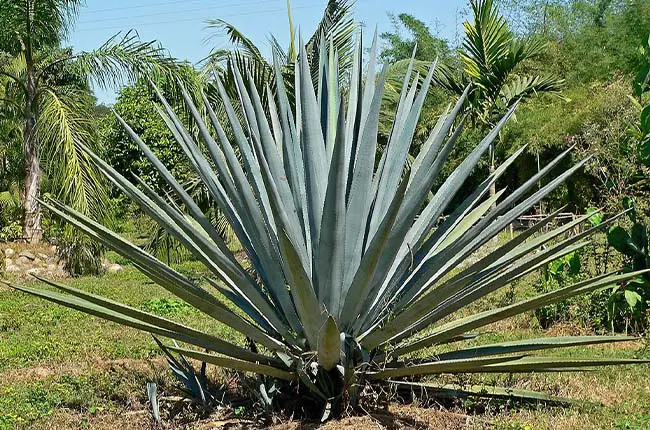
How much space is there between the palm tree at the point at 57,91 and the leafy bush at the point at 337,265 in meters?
9.37

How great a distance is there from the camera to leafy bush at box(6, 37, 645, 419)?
3771 mm

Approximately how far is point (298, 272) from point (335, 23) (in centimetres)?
837

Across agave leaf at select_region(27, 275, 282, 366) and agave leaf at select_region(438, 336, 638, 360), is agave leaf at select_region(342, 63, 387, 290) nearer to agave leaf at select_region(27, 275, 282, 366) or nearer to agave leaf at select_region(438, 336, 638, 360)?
agave leaf at select_region(27, 275, 282, 366)

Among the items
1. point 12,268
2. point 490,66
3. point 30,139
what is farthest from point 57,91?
point 490,66

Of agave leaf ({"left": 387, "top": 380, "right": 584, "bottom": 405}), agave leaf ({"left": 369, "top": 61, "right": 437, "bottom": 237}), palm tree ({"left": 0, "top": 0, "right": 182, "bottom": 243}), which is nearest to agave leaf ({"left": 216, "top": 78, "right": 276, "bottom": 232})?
agave leaf ({"left": 369, "top": 61, "right": 437, "bottom": 237})

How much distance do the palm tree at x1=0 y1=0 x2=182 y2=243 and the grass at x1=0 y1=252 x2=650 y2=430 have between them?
14.9 ft

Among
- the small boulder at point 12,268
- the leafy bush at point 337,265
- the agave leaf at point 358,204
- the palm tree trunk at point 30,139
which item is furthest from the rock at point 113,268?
the agave leaf at point 358,204

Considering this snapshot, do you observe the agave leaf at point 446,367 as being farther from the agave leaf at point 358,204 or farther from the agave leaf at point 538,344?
the agave leaf at point 358,204

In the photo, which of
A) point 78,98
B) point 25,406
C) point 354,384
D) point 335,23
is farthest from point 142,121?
point 354,384

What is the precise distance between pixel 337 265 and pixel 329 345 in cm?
39

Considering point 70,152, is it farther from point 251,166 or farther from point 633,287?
point 251,166

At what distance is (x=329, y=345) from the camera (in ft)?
12.2

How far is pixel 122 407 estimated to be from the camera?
4.96m

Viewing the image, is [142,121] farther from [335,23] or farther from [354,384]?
[354,384]
